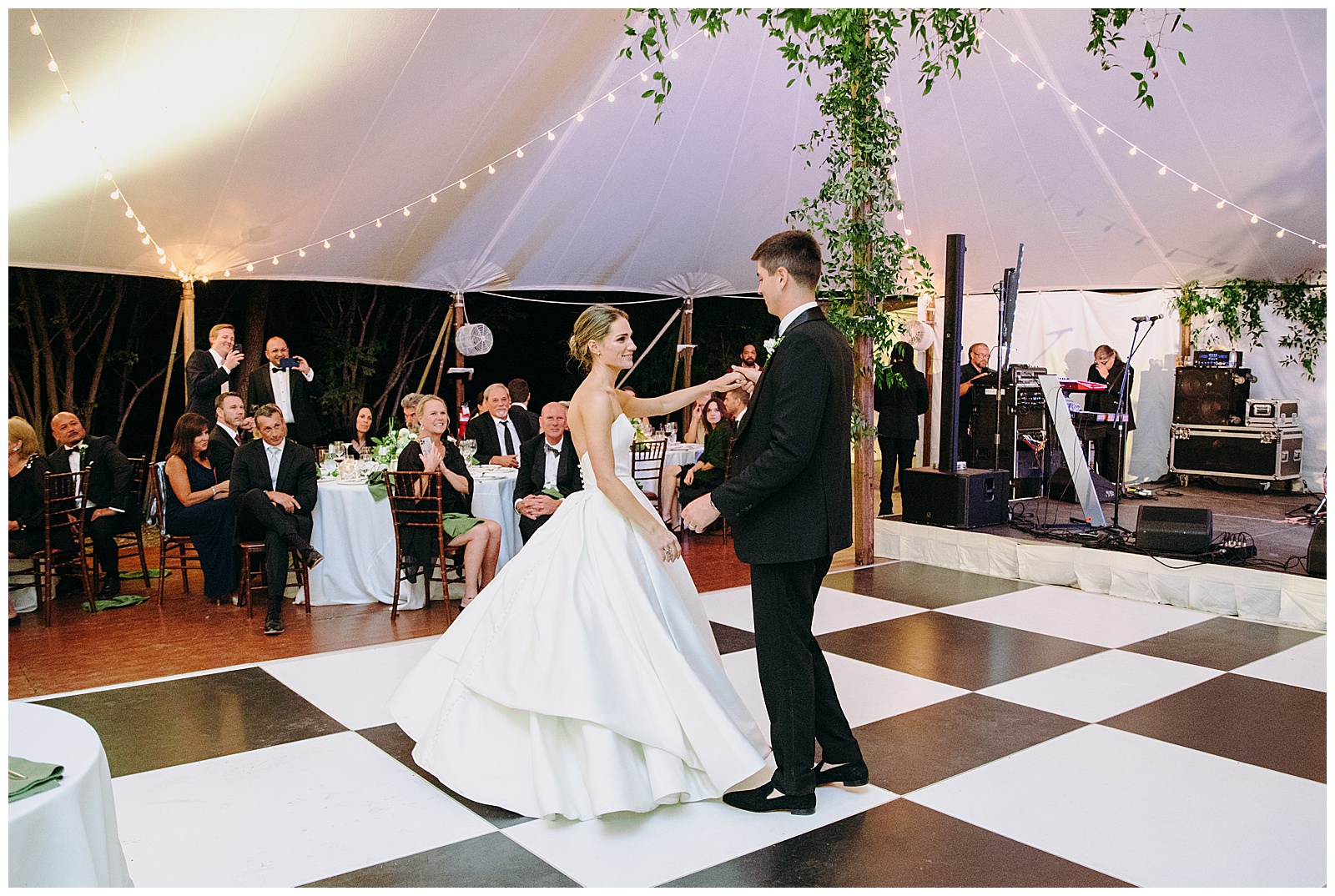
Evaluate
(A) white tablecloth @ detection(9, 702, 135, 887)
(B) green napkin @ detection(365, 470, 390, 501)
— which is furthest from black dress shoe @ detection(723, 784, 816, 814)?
(B) green napkin @ detection(365, 470, 390, 501)

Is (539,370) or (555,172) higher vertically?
(555,172)

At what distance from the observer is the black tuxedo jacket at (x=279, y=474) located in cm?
577

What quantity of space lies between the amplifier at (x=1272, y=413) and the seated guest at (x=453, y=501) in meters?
7.67

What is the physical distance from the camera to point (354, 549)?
237 inches

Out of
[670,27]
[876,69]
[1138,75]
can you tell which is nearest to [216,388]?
[670,27]

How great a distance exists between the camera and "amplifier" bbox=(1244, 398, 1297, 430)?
10156 millimetres

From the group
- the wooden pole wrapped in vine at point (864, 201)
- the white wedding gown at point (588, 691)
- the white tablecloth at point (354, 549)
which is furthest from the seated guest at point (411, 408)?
the white wedding gown at point (588, 691)

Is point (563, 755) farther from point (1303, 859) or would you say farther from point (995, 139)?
point (995, 139)

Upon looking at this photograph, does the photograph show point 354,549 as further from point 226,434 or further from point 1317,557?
point 1317,557

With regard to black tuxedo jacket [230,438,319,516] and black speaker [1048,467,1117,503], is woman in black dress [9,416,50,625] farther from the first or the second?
black speaker [1048,467,1117,503]

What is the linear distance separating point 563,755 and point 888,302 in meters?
10.9

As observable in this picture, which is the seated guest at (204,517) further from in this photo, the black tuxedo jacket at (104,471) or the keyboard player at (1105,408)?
the keyboard player at (1105,408)

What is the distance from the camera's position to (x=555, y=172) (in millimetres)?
8891

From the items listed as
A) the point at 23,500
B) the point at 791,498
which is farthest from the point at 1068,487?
the point at 23,500
